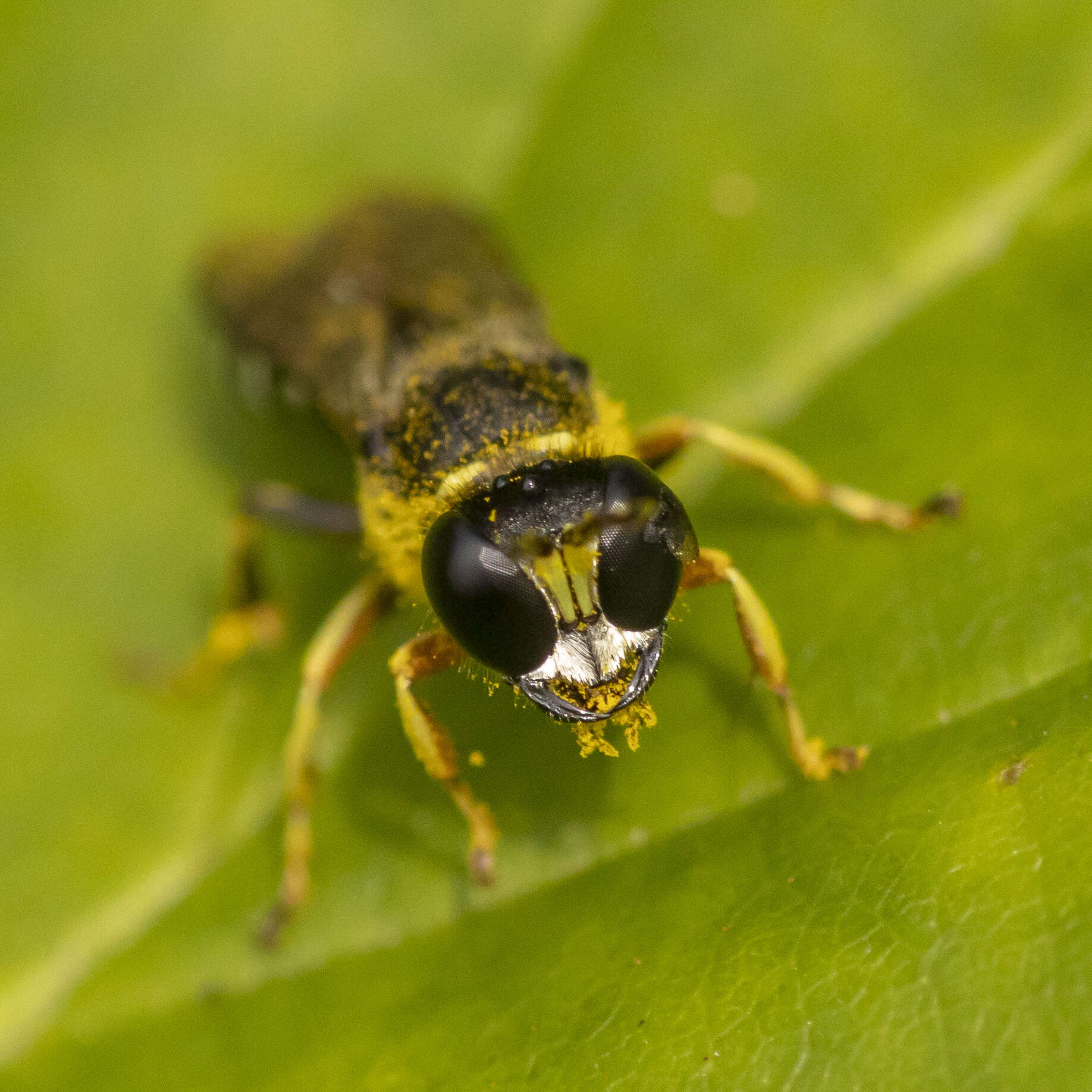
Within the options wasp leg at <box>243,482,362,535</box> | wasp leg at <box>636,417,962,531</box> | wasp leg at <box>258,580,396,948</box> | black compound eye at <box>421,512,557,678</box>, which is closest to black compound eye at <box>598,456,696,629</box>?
black compound eye at <box>421,512,557,678</box>

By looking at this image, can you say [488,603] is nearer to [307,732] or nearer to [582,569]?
[582,569]

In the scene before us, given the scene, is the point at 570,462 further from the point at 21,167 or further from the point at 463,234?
the point at 21,167

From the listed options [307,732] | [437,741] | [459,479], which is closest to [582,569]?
[459,479]

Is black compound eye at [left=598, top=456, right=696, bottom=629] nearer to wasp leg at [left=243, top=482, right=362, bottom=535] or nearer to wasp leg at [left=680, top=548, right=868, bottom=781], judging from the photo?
wasp leg at [left=680, top=548, right=868, bottom=781]

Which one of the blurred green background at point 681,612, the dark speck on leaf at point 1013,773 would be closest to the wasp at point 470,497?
the blurred green background at point 681,612

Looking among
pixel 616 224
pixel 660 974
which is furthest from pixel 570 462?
pixel 616 224

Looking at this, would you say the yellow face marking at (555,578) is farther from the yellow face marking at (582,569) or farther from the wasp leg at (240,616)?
the wasp leg at (240,616)

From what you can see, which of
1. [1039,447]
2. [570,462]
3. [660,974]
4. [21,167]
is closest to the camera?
[660,974]
